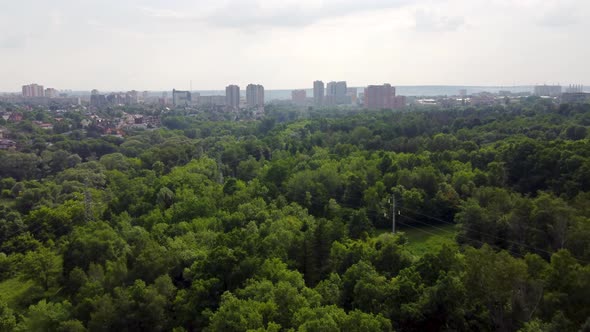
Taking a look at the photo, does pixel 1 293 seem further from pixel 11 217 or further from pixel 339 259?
pixel 339 259

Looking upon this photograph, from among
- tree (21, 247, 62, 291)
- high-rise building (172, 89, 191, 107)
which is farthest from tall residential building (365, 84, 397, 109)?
tree (21, 247, 62, 291)

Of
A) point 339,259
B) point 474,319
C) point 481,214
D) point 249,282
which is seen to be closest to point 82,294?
point 249,282

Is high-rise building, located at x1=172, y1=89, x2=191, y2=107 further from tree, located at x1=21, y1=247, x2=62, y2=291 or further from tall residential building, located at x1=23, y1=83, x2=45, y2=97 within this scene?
tree, located at x1=21, y1=247, x2=62, y2=291

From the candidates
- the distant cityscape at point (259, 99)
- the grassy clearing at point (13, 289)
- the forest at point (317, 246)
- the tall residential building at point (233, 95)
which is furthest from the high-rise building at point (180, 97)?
the grassy clearing at point (13, 289)

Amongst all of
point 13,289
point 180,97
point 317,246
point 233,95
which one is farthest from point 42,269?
point 180,97

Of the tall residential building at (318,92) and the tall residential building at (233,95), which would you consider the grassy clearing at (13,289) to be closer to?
the tall residential building at (233,95)

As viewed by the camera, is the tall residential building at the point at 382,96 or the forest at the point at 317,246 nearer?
the forest at the point at 317,246

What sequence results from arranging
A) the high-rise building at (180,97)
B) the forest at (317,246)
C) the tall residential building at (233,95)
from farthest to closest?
the high-rise building at (180,97)
the tall residential building at (233,95)
the forest at (317,246)

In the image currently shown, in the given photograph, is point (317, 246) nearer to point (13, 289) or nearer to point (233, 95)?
point (13, 289)

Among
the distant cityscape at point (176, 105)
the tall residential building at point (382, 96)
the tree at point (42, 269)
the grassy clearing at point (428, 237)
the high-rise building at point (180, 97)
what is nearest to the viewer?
the tree at point (42, 269)
